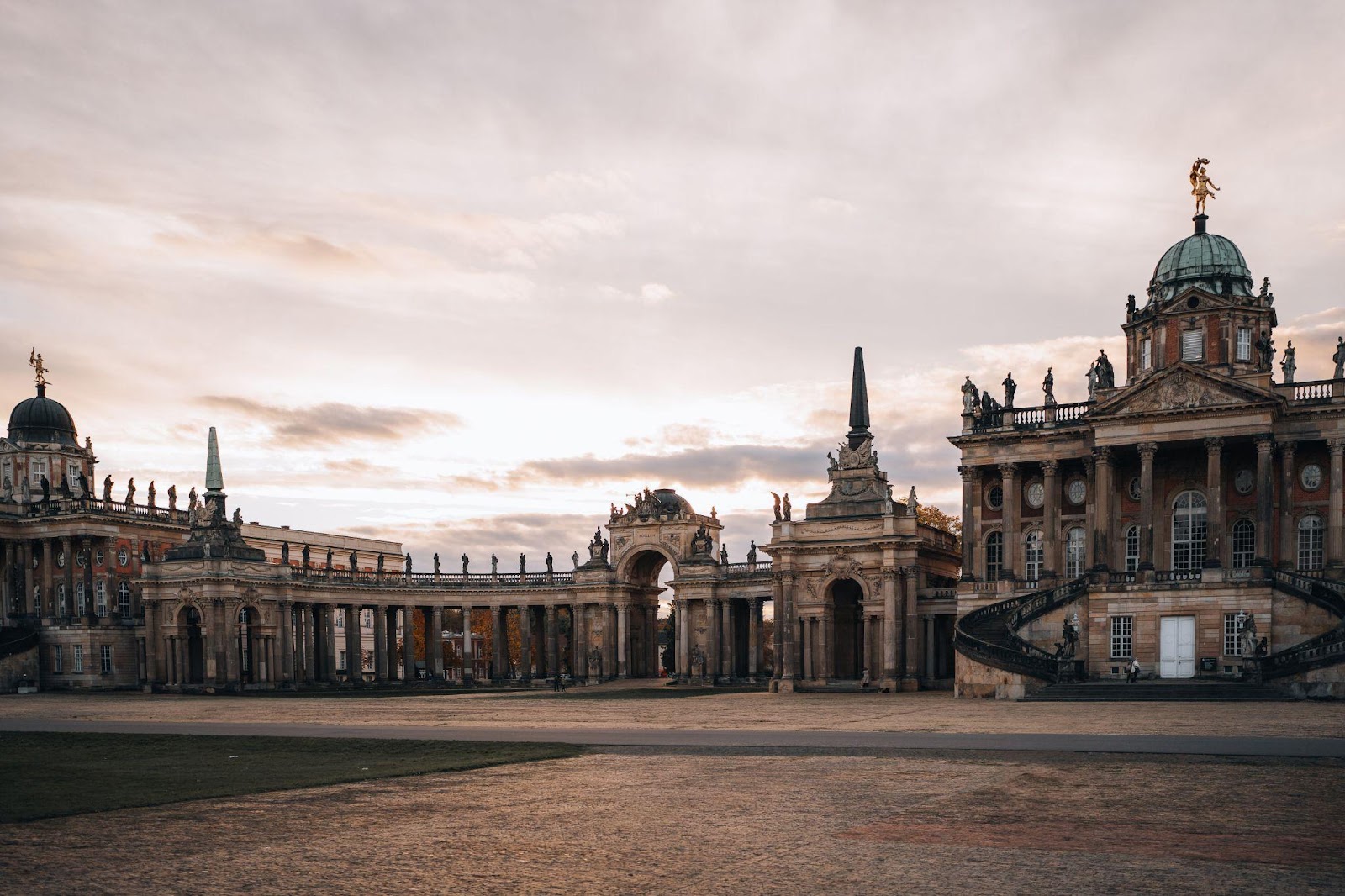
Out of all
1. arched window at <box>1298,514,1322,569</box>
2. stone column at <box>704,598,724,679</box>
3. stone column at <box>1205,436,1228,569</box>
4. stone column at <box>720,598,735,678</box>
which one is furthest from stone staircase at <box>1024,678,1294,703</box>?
stone column at <box>720,598,735,678</box>

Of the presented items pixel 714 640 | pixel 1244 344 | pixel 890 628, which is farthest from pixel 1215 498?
pixel 714 640

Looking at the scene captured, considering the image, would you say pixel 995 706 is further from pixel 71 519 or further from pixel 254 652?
pixel 71 519

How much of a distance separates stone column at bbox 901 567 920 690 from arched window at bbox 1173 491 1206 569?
629 inches

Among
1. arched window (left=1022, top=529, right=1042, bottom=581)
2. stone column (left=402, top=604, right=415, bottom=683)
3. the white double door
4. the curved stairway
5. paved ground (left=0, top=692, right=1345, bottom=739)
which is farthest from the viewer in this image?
stone column (left=402, top=604, right=415, bottom=683)

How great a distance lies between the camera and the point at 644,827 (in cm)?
1698

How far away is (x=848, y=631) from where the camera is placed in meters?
83.6

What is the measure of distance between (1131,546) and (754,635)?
32.3m

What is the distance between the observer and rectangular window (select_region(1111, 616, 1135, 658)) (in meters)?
60.2

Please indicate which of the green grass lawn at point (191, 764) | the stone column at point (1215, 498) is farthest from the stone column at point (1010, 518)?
the green grass lawn at point (191, 764)

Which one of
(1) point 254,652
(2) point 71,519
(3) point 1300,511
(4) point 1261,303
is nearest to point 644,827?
(3) point 1300,511

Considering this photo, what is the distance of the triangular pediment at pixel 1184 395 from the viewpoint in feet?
197

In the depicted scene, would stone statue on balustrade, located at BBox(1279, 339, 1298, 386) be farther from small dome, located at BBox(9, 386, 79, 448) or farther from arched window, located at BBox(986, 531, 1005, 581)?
small dome, located at BBox(9, 386, 79, 448)

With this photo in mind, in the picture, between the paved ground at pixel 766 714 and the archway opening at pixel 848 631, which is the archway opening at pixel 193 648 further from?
the archway opening at pixel 848 631

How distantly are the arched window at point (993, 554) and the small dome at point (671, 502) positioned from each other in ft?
99.0
